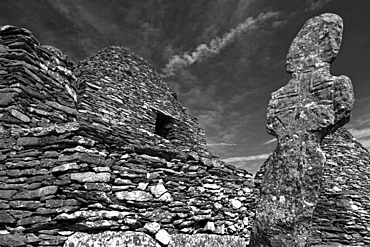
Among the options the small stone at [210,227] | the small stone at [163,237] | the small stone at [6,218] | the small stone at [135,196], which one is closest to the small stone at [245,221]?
the small stone at [210,227]

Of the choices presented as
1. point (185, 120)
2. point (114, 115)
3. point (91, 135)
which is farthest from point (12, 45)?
point (185, 120)

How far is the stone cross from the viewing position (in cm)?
254

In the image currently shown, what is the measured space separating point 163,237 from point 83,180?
1.40 meters

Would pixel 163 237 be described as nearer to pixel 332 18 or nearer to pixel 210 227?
pixel 210 227

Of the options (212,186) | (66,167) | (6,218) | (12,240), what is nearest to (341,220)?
(212,186)

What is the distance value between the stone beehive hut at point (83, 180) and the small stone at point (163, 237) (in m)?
0.01

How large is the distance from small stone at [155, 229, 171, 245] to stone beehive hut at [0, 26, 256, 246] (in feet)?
→ 0.05

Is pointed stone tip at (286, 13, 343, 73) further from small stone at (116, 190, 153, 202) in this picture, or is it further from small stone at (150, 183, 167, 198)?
small stone at (116, 190, 153, 202)

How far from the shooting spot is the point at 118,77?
8602 millimetres

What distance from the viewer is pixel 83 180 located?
314 centimetres

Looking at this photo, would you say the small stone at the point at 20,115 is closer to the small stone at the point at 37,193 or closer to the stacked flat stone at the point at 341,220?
the small stone at the point at 37,193

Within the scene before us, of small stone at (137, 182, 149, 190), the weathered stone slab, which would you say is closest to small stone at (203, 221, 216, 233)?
small stone at (137, 182, 149, 190)

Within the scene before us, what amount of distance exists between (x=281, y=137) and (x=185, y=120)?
8.02 meters

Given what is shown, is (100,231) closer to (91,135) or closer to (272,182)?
(91,135)
